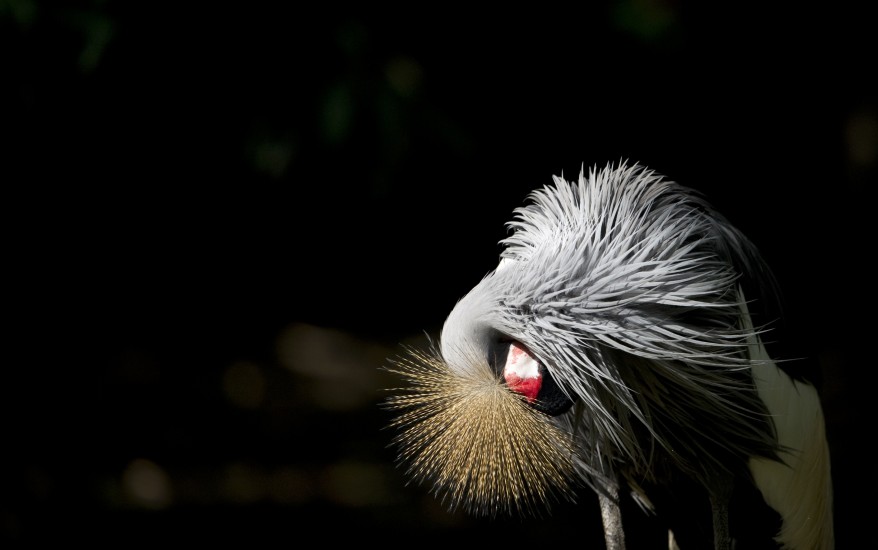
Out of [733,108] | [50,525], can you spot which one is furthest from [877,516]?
[50,525]

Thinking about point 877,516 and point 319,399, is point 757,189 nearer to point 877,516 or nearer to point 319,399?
point 877,516

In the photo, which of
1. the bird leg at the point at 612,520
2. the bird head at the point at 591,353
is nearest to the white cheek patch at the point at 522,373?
the bird head at the point at 591,353

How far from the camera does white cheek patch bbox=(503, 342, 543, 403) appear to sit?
0.70m

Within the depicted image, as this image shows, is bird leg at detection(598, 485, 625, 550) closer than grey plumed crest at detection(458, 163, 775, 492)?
No

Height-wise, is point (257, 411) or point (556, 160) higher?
point (556, 160)

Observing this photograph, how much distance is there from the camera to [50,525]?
5.43 feet

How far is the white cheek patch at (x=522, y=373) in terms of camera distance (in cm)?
70

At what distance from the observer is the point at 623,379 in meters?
0.73

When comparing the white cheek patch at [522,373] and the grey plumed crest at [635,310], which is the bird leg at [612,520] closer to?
the grey plumed crest at [635,310]

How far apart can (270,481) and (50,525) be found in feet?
1.31

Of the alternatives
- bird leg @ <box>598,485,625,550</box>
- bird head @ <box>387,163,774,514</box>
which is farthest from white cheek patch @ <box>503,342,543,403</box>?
bird leg @ <box>598,485,625,550</box>

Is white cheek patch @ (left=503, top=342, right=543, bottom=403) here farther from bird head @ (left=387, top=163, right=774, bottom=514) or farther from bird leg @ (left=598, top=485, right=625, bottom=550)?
bird leg @ (left=598, top=485, right=625, bottom=550)

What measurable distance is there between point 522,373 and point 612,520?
0.25 m

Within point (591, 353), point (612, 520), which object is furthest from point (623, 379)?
point (612, 520)
